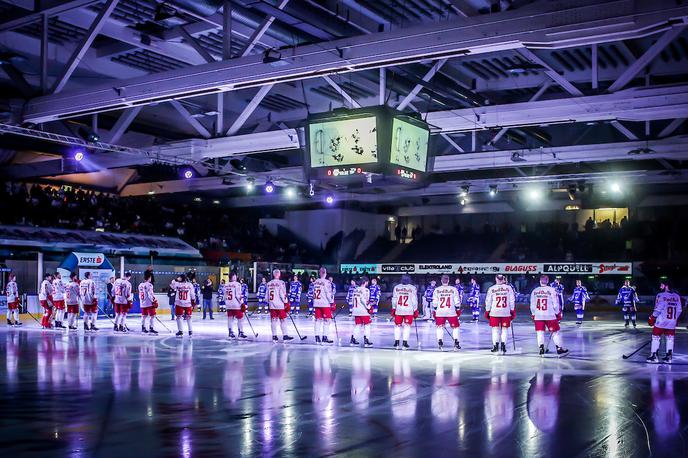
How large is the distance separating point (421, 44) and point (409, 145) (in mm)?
4164

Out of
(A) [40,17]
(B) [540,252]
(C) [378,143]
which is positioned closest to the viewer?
(A) [40,17]

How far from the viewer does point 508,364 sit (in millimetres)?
15359

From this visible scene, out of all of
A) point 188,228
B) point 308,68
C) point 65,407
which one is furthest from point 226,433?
point 188,228

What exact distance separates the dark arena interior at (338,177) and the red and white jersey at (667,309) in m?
0.07

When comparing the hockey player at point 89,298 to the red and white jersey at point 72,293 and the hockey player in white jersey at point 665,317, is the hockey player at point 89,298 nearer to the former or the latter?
the red and white jersey at point 72,293

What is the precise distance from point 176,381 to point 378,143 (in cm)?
610

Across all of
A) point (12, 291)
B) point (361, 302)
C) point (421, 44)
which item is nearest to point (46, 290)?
point (12, 291)

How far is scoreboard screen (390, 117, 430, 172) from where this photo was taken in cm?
1495

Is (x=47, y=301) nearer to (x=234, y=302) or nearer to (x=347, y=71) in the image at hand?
(x=234, y=302)

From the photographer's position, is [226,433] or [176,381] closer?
[226,433]

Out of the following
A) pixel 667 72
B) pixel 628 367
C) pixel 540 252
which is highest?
pixel 667 72

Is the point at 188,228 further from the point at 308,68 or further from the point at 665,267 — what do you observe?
the point at 308,68

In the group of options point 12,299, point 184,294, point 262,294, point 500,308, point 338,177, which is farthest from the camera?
point 262,294

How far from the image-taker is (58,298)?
25.8 meters
